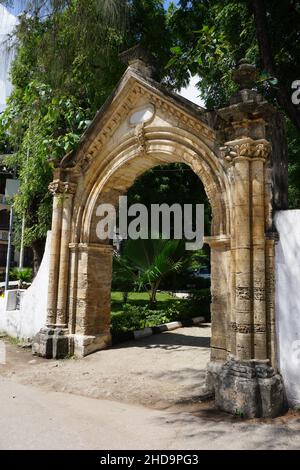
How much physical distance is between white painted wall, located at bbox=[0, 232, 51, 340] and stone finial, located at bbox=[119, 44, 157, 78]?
12.8 ft

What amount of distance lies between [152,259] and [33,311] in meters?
4.67

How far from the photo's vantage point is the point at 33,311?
884cm

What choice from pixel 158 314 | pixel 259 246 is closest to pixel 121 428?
pixel 259 246

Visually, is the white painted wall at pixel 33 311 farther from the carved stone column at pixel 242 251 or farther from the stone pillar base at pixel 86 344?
the carved stone column at pixel 242 251

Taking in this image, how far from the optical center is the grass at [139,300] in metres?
13.4

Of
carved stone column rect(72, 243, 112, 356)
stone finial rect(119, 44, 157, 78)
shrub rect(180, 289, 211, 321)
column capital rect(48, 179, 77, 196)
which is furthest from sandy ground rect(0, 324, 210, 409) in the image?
stone finial rect(119, 44, 157, 78)

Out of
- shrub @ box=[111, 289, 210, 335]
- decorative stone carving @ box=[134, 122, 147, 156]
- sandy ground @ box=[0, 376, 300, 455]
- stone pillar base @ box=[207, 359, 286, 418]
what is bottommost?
sandy ground @ box=[0, 376, 300, 455]

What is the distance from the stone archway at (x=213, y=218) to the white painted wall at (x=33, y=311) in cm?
52

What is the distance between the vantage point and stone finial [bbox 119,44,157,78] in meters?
7.27

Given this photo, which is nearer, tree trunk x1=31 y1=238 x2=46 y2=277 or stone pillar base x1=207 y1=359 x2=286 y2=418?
stone pillar base x1=207 y1=359 x2=286 y2=418

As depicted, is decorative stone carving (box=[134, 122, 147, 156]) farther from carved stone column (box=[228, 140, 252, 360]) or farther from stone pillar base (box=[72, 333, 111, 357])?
stone pillar base (box=[72, 333, 111, 357])

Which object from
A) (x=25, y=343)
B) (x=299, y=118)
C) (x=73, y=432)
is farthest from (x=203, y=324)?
(x=73, y=432)

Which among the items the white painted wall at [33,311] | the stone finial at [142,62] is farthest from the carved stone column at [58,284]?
the stone finial at [142,62]
